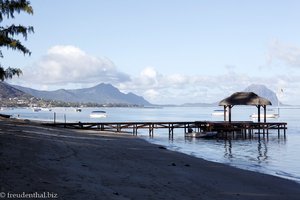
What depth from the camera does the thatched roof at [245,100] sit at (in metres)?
58.8

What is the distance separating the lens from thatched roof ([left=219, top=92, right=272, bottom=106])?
58.8 meters

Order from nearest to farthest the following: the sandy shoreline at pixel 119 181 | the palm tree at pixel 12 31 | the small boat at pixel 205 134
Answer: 1. the sandy shoreline at pixel 119 181
2. the palm tree at pixel 12 31
3. the small boat at pixel 205 134

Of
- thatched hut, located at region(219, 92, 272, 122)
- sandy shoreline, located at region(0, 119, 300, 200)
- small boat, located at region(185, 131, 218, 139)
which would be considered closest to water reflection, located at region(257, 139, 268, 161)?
sandy shoreline, located at region(0, 119, 300, 200)

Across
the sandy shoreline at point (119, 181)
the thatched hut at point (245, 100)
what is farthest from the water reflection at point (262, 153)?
the thatched hut at point (245, 100)

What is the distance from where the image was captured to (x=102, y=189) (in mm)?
11109

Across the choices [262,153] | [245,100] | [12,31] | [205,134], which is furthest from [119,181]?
[245,100]

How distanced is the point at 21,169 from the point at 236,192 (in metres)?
7.06

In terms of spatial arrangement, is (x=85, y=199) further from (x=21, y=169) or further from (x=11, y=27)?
(x=11, y=27)

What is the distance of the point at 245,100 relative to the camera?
2340 inches

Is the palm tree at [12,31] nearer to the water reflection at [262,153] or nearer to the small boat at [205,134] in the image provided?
the water reflection at [262,153]

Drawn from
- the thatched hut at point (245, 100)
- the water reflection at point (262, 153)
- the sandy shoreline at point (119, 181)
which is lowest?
the water reflection at point (262, 153)

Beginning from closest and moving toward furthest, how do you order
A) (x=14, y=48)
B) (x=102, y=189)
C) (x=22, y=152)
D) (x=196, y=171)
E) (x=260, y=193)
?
(x=102, y=189), (x=260, y=193), (x=22, y=152), (x=196, y=171), (x=14, y=48)

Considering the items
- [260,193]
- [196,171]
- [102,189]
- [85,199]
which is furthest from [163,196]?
[196,171]

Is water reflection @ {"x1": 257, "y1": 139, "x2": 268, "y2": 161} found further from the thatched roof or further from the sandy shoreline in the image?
the thatched roof
